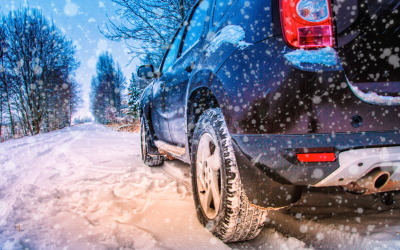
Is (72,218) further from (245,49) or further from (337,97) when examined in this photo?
(337,97)

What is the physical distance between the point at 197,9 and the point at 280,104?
5.78 ft

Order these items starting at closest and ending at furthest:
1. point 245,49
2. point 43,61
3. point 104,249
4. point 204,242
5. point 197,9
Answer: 1. point 245,49
2. point 104,249
3. point 204,242
4. point 197,9
5. point 43,61

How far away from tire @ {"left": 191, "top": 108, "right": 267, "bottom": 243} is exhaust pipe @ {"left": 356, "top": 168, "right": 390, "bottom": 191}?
55cm

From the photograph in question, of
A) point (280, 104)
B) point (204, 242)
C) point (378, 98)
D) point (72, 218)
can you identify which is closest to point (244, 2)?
point (280, 104)

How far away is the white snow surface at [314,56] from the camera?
93cm

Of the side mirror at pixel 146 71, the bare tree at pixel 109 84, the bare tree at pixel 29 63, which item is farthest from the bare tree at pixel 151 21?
the bare tree at pixel 109 84

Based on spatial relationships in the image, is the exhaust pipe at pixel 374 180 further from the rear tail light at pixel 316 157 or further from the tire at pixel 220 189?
the tire at pixel 220 189

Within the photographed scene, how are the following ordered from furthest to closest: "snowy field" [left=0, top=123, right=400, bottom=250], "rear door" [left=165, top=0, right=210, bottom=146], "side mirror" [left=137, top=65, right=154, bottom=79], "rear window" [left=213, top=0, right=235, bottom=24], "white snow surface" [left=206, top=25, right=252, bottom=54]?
"side mirror" [left=137, top=65, right=154, bottom=79]
"rear door" [left=165, top=0, right=210, bottom=146]
"rear window" [left=213, top=0, right=235, bottom=24]
"snowy field" [left=0, top=123, right=400, bottom=250]
"white snow surface" [left=206, top=25, right=252, bottom=54]

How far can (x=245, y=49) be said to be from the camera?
44.6 inches

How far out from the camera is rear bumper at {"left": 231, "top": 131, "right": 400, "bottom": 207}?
90cm

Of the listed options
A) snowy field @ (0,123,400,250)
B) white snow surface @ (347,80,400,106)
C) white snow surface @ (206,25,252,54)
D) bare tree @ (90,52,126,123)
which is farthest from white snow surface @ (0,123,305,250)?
bare tree @ (90,52,126,123)

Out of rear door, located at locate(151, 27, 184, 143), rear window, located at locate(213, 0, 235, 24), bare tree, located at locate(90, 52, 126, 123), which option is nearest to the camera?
rear window, located at locate(213, 0, 235, 24)

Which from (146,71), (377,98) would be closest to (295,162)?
(377,98)

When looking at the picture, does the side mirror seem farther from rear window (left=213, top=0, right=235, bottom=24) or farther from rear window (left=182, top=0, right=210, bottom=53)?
rear window (left=213, top=0, right=235, bottom=24)
